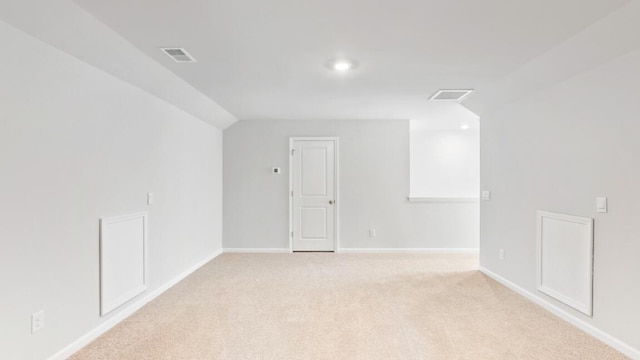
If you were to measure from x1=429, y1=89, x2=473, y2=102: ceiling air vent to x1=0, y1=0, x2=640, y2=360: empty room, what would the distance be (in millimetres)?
54

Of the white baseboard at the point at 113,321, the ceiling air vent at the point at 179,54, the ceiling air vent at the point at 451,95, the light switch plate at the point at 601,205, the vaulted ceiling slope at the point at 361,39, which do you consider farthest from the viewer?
the ceiling air vent at the point at 451,95

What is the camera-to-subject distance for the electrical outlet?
86.4 inches

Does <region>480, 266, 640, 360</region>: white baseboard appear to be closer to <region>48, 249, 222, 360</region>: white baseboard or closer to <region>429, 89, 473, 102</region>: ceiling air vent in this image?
<region>429, 89, 473, 102</region>: ceiling air vent

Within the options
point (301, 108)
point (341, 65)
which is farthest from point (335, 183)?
point (341, 65)

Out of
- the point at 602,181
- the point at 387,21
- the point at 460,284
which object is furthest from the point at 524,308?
the point at 387,21

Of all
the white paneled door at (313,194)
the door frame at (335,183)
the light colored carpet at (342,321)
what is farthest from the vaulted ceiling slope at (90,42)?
the white paneled door at (313,194)

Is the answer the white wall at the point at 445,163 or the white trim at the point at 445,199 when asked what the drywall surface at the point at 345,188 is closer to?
the white trim at the point at 445,199

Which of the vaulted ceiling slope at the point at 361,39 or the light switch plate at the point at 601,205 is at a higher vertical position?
the vaulted ceiling slope at the point at 361,39

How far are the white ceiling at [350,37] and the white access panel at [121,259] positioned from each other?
1.50 meters

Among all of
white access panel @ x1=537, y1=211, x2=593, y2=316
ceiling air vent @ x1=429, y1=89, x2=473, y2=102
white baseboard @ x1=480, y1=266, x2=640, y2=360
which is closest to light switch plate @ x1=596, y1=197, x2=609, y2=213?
white access panel @ x1=537, y1=211, x2=593, y2=316

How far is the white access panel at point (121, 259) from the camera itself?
289cm

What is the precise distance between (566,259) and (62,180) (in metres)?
4.14

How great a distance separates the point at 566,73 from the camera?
2.99m

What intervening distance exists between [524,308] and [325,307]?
1.94 meters
